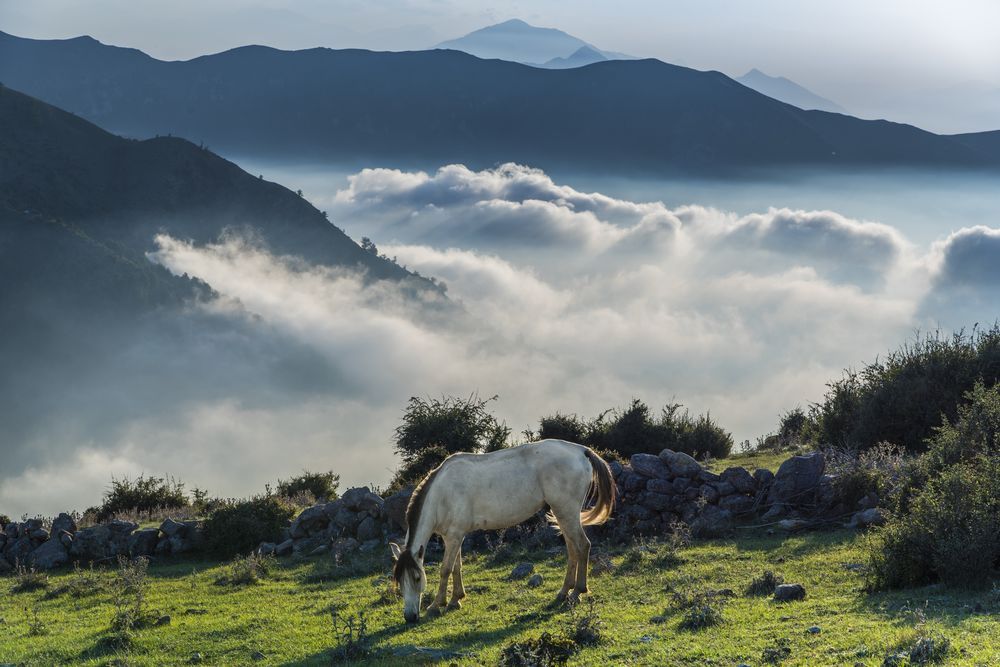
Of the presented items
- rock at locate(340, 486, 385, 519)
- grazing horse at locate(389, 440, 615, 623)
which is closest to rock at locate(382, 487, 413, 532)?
rock at locate(340, 486, 385, 519)

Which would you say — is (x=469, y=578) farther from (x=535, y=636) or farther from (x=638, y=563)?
(x=535, y=636)

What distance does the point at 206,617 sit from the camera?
50.9ft

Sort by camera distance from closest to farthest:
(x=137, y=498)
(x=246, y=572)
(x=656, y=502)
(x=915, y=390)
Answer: (x=246, y=572) < (x=656, y=502) < (x=915, y=390) < (x=137, y=498)

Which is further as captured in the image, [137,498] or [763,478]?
[137,498]

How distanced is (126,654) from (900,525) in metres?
11.6

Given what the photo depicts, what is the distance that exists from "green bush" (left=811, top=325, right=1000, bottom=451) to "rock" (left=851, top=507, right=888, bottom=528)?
6.94m

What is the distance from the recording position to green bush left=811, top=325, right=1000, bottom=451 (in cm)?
2456

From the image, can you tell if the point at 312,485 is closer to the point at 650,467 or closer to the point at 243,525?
the point at 243,525

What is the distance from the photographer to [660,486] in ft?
66.2

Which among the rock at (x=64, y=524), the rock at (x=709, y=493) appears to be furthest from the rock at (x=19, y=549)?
the rock at (x=709, y=493)

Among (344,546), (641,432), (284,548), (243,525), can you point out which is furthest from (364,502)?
(641,432)

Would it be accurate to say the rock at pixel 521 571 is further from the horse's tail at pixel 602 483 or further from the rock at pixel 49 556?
the rock at pixel 49 556

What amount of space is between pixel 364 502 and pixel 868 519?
38.1 feet

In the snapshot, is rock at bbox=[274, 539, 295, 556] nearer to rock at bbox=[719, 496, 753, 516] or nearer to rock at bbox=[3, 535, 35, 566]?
rock at bbox=[3, 535, 35, 566]
